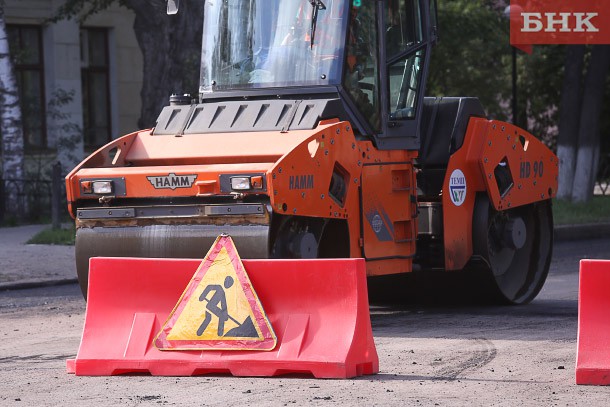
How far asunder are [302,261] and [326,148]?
2093mm

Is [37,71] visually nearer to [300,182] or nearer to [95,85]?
[95,85]

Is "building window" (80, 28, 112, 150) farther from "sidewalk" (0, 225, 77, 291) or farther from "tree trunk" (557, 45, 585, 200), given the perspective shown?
"tree trunk" (557, 45, 585, 200)

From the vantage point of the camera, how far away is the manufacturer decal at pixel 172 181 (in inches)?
416

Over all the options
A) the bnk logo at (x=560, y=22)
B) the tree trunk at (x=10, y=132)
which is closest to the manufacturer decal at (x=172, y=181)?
the tree trunk at (x=10, y=132)

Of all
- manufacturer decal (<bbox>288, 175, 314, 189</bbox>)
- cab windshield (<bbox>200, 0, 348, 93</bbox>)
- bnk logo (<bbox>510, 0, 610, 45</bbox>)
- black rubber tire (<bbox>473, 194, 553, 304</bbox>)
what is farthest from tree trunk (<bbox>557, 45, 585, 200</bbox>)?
manufacturer decal (<bbox>288, 175, 314, 189</bbox>)

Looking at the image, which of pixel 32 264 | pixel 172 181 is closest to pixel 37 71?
pixel 32 264

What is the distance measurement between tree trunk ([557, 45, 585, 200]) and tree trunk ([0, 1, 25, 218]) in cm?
969

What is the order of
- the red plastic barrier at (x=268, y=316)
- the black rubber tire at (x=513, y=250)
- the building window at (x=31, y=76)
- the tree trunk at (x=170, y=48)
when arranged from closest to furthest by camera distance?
1. the red plastic barrier at (x=268, y=316)
2. the black rubber tire at (x=513, y=250)
3. the tree trunk at (x=170, y=48)
4. the building window at (x=31, y=76)

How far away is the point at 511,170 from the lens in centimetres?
1254

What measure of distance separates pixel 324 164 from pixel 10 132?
1397 cm

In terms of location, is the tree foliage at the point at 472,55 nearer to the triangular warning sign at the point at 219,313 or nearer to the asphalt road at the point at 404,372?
the asphalt road at the point at 404,372

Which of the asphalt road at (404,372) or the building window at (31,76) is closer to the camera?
the asphalt road at (404,372)

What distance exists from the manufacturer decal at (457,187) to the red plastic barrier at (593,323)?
148 inches

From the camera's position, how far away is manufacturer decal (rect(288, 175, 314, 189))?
10281 mm
